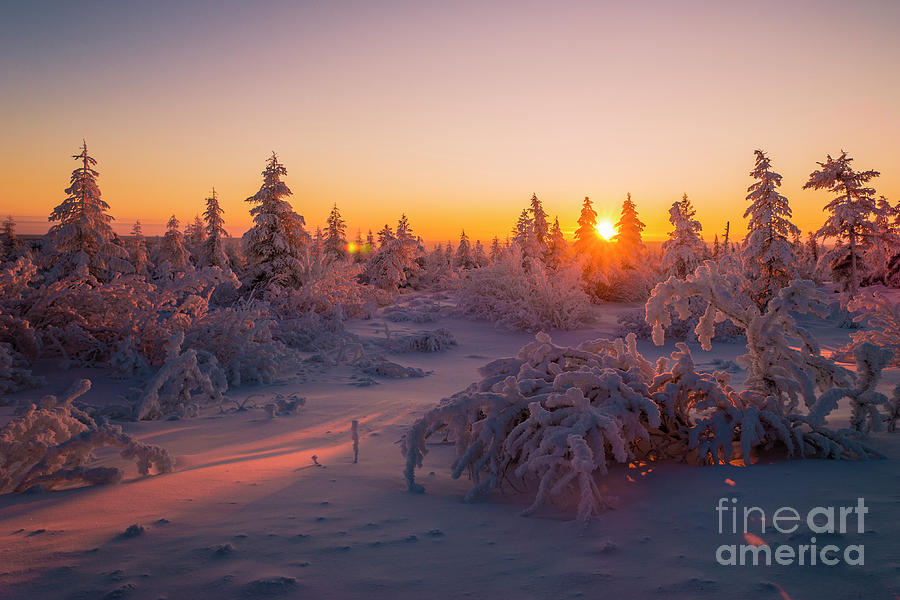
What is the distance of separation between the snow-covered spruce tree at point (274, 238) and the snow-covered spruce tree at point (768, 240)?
60.5 feet

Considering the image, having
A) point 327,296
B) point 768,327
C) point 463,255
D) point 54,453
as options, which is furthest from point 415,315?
point 463,255

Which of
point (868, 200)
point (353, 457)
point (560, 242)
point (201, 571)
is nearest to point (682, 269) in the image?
point (868, 200)

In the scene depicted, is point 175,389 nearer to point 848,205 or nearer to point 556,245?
point 848,205

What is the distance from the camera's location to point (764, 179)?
21.3 meters

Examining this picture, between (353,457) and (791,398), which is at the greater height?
(791,398)

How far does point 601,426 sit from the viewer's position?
3107 millimetres

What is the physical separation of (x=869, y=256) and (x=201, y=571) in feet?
118

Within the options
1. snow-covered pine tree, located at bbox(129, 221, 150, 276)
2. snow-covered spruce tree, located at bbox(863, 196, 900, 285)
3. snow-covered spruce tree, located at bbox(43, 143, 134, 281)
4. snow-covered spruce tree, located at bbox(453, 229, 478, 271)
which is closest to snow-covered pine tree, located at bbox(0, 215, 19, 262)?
snow-covered pine tree, located at bbox(129, 221, 150, 276)

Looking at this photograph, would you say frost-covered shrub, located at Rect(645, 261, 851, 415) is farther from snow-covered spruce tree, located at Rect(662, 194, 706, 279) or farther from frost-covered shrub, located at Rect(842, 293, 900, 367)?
snow-covered spruce tree, located at Rect(662, 194, 706, 279)

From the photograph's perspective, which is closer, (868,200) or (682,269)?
(868,200)

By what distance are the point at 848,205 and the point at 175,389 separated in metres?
29.6

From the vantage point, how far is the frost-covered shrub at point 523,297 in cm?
1602

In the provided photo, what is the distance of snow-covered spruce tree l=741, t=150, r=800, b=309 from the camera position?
67.9 feet

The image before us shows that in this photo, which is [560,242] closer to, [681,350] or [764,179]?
[764,179]
